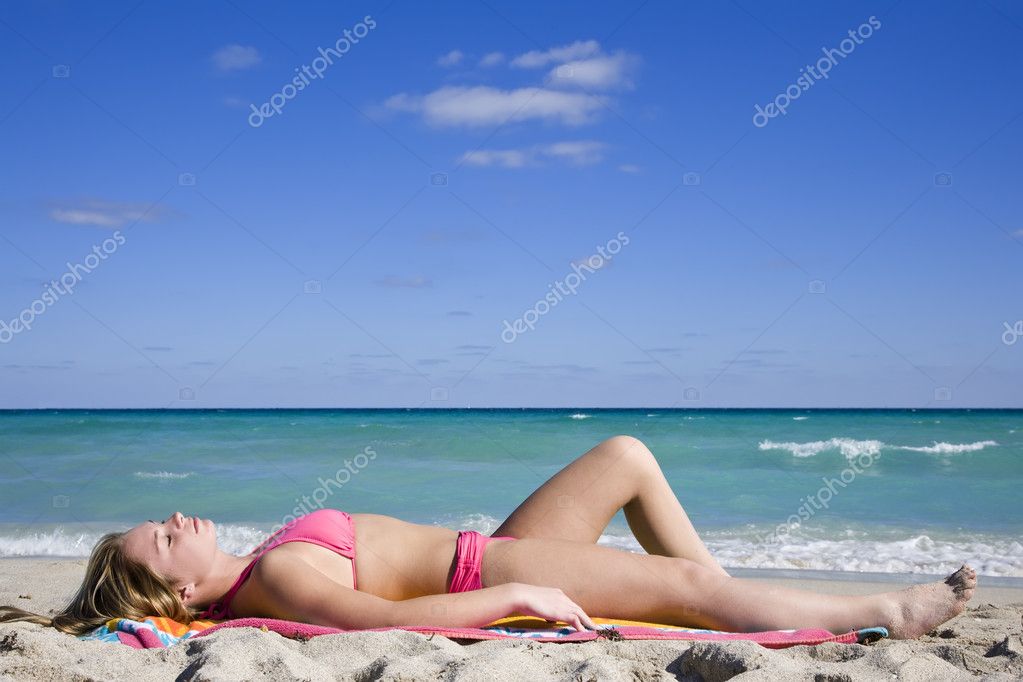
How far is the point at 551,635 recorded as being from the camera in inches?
118

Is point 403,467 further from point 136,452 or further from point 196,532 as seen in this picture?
point 196,532

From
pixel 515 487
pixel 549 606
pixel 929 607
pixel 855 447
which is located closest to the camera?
pixel 549 606

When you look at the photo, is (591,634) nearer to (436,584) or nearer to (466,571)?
(466,571)

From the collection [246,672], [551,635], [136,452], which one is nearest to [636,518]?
[551,635]

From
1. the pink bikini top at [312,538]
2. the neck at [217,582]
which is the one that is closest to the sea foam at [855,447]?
the pink bikini top at [312,538]

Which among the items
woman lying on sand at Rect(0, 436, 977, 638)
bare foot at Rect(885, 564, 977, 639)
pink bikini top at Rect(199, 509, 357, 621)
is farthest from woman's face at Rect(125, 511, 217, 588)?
bare foot at Rect(885, 564, 977, 639)

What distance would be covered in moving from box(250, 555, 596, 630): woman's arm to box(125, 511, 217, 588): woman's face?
468 millimetres

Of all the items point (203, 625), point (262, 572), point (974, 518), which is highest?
point (974, 518)

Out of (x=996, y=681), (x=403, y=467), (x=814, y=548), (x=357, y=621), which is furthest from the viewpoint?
(x=403, y=467)

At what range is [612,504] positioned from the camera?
11.5 ft

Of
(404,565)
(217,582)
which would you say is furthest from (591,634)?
(217,582)

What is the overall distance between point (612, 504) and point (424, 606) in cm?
95

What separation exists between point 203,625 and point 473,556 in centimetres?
106

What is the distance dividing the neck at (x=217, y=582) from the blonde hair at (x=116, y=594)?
79mm
